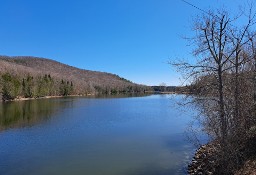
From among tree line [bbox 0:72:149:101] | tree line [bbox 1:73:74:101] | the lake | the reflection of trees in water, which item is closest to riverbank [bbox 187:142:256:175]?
the lake

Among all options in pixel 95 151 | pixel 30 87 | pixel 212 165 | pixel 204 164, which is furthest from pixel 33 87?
pixel 212 165

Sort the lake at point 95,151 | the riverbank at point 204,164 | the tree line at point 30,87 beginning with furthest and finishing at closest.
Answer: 1. the tree line at point 30,87
2. the lake at point 95,151
3. the riverbank at point 204,164

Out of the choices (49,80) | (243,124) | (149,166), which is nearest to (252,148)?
(243,124)

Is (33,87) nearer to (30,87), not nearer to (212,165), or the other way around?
(30,87)

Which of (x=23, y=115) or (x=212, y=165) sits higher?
(x=23, y=115)

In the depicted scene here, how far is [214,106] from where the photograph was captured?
12.6 meters

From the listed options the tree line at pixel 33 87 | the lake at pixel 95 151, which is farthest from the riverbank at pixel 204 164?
the tree line at pixel 33 87

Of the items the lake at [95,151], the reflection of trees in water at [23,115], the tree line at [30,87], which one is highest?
the tree line at [30,87]

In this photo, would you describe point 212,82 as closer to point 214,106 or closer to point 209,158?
point 214,106

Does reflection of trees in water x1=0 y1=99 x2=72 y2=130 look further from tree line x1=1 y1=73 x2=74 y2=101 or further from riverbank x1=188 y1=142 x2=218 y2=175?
tree line x1=1 y1=73 x2=74 y2=101

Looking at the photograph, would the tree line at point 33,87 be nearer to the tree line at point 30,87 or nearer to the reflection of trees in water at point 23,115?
the tree line at point 30,87

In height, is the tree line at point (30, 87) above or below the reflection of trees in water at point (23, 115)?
above

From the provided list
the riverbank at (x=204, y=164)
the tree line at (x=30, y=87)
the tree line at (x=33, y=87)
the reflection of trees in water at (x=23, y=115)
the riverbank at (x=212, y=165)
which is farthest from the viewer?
the tree line at (x=33, y=87)

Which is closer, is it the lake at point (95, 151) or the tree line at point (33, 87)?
the lake at point (95, 151)
